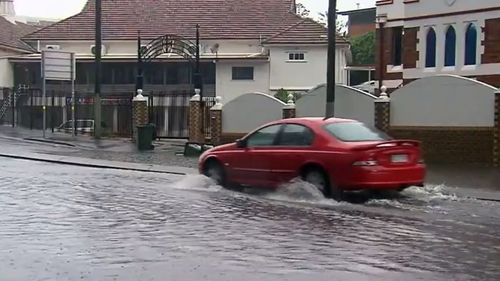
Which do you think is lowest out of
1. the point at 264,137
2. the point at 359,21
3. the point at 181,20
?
the point at 264,137

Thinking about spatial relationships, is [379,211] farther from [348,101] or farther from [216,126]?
[216,126]

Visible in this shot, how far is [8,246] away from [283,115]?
1686 cm

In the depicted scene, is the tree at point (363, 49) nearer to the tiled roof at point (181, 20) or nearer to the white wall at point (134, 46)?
the tiled roof at point (181, 20)

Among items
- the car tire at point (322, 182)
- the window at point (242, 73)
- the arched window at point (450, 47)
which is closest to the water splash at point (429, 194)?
the car tire at point (322, 182)

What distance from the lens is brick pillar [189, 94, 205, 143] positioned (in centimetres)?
2950

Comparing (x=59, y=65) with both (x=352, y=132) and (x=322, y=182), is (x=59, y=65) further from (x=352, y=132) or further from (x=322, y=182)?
(x=322, y=182)

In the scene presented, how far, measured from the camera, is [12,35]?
55.1 meters

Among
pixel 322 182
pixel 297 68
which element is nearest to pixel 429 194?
pixel 322 182

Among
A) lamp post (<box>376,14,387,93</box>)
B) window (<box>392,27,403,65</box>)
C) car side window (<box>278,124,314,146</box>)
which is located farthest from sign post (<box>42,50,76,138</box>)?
car side window (<box>278,124,314,146</box>)

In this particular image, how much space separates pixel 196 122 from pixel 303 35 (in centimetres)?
1830

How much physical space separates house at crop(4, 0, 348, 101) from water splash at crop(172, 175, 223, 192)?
91.1 feet

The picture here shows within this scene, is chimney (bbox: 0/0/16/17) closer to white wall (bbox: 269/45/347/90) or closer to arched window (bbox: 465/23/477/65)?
white wall (bbox: 269/45/347/90)

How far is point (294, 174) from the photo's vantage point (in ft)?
49.3

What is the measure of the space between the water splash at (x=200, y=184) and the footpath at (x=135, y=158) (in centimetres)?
333
